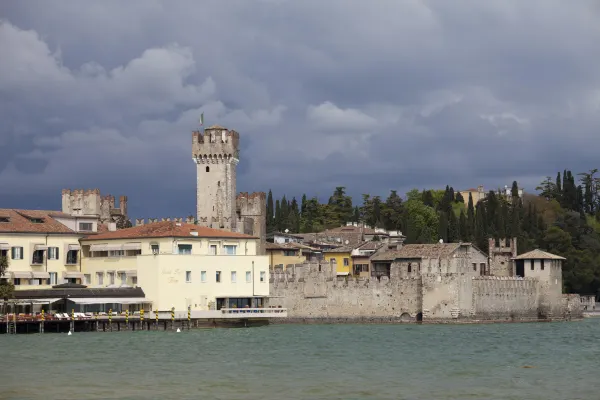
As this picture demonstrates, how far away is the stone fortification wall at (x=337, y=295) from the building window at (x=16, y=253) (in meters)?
18.4

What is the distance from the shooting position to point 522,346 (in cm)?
5769

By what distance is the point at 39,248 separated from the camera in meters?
77.2

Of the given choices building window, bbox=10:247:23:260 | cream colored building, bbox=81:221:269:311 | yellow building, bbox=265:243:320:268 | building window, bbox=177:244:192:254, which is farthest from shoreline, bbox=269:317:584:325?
building window, bbox=10:247:23:260


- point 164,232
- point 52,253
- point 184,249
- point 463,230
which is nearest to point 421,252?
point 184,249

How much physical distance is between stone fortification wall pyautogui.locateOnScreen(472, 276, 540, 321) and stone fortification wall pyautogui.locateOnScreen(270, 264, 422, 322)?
4.74 meters

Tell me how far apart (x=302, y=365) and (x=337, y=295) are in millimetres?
38279

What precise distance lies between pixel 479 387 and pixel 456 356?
1255 centimetres

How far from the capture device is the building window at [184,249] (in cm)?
7681

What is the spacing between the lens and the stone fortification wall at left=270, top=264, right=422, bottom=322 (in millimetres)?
83250

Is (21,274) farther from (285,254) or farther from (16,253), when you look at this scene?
(285,254)

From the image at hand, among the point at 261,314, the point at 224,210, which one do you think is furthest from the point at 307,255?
the point at 261,314

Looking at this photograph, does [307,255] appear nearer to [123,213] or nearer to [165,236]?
[123,213]

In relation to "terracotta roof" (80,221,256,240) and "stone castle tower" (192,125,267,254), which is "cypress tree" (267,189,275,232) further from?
"terracotta roof" (80,221,256,240)

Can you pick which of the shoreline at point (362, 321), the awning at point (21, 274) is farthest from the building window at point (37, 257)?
the shoreline at point (362, 321)
